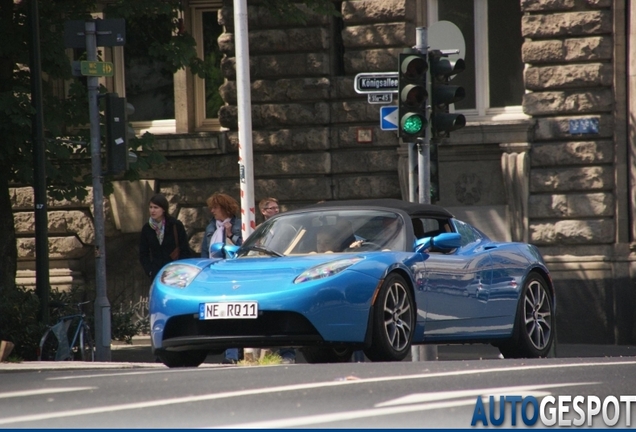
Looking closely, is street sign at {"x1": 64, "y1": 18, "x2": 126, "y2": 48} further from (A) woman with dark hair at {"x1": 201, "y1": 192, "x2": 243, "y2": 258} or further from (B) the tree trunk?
(B) the tree trunk

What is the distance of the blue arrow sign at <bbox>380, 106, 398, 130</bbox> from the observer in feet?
51.1

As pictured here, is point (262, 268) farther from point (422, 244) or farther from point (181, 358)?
point (422, 244)

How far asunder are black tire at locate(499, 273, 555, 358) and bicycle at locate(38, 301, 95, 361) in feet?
16.2

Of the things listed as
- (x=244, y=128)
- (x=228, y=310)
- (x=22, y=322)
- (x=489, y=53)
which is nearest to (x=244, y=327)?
(x=228, y=310)

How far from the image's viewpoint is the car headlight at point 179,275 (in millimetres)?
10672

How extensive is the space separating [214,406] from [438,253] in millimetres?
4496

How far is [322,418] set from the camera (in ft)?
22.5

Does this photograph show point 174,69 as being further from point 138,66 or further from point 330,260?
point 330,260

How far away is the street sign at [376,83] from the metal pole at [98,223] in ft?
9.27

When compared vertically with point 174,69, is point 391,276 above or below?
below

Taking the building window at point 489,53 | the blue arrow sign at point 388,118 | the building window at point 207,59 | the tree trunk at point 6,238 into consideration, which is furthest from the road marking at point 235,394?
the building window at point 207,59

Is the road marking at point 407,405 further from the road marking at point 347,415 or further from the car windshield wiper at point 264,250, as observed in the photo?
the car windshield wiper at point 264,250

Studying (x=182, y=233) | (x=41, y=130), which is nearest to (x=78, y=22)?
(x=41, y=130)

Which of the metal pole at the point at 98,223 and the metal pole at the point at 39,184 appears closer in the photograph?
the metal pole at the point at 98,223
